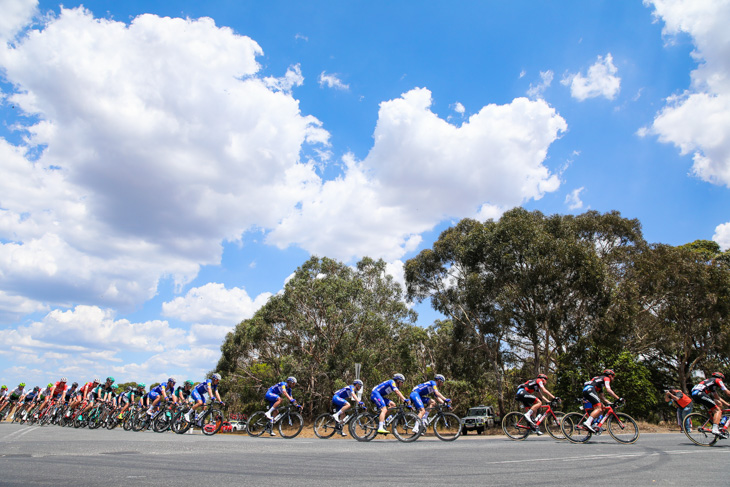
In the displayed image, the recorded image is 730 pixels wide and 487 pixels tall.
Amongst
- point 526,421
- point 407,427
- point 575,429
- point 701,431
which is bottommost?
point 701,431

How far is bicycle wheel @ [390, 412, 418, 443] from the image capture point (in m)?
11.9

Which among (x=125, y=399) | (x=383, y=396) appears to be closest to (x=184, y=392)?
(x=125, y=399)

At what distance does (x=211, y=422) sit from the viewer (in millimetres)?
14203

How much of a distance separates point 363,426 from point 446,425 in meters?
2.24

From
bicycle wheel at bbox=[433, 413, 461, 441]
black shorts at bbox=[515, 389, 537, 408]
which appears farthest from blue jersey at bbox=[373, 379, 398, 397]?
black shorts at bbox=[515, 389, 537, 408]

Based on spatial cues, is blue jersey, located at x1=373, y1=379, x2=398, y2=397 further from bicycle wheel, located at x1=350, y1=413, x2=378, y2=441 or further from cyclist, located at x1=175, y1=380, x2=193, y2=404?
cyclist, located at x1=175, y1=380, x2=193, y2=404

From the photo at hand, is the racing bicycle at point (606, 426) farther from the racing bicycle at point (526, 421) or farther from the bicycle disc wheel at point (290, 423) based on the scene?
the bicycle disc wheel at point (290, 423)

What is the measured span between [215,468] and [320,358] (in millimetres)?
30969

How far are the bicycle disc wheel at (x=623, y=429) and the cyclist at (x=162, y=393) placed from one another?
523 inches

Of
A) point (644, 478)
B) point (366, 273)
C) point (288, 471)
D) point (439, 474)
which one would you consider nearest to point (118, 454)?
point (288, 471)

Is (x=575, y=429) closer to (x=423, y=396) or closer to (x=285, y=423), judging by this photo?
(x=423, y=396)

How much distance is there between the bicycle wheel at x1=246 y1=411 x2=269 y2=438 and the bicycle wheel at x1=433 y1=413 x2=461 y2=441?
17.5 feet

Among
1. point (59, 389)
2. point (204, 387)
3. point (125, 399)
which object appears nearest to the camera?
point (204, 387)

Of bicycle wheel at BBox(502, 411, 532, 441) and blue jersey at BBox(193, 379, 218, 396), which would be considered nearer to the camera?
bicycle wheel at BBox(502, 411, 532, 441)
